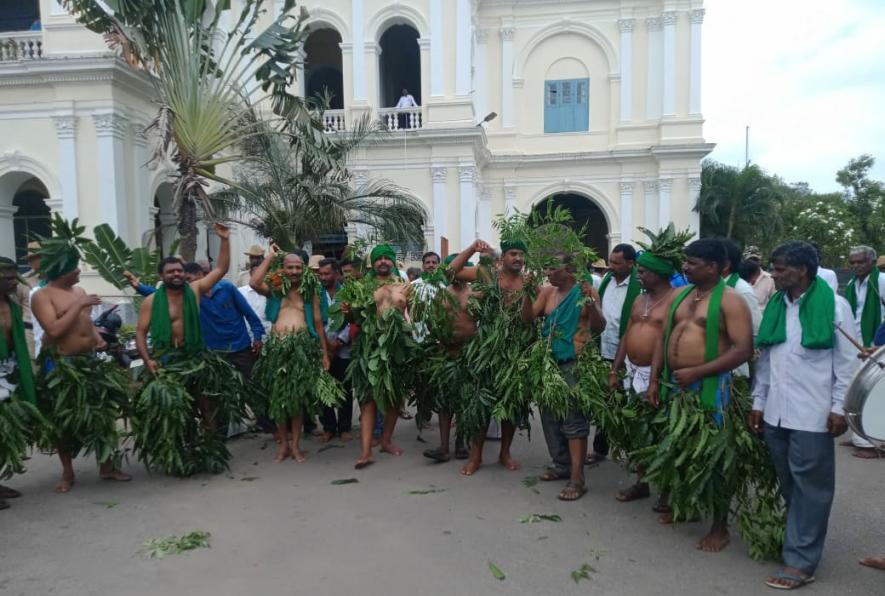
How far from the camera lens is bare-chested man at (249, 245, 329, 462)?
564 centimetres

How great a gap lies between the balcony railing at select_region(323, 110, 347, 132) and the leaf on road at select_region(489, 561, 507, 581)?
17.2 metres

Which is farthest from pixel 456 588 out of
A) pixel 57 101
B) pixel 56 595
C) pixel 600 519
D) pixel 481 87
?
pixel 481 87

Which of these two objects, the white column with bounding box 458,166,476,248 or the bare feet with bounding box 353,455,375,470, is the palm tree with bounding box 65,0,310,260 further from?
the white column with bounding box 458,166,476,248

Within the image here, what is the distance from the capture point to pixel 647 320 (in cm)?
442

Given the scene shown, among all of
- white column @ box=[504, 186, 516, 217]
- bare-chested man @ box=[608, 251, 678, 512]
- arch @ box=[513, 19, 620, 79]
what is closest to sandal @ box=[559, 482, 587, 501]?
bare-chested man @ box=[608, 251, 678, 512]

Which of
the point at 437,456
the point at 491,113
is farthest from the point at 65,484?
the point at 491,113

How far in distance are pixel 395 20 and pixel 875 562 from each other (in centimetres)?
1879

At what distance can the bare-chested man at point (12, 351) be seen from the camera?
4781 mm

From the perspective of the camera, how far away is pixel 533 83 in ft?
73.9

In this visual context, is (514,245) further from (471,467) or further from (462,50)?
(462,50)

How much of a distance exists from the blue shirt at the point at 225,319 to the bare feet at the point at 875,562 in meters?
5.25

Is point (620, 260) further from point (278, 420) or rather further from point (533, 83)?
point (533, 83)

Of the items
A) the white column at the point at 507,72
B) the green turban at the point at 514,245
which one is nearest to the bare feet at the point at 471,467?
the green turban at the point at 514,245

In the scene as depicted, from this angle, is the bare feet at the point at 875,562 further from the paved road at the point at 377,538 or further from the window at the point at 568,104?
the window at the point at 568,104
